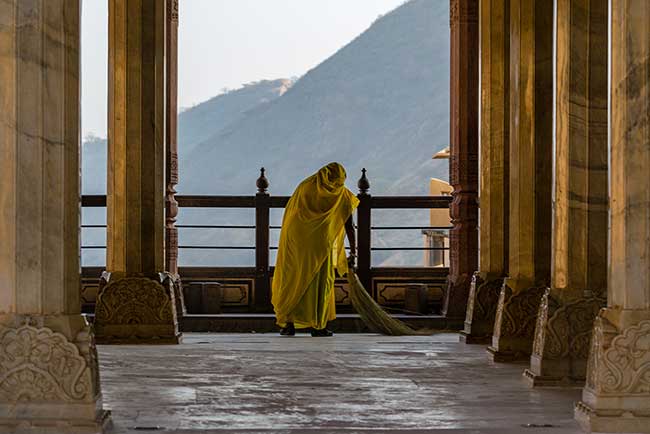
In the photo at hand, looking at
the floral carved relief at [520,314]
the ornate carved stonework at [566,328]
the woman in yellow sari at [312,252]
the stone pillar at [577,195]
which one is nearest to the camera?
the stone pillar at [577,195]

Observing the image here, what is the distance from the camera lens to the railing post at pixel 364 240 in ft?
43.0

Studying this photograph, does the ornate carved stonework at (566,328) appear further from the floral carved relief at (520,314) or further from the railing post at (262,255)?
the railing post at (262,255)

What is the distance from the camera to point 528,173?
7504mm

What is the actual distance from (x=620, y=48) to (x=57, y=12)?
2.49 m

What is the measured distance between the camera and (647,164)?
4.93 metres

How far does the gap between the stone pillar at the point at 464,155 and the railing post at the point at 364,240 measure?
1.09m

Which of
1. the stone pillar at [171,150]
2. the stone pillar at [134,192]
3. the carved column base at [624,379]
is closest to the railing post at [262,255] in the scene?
the stone pillar at [171,150]

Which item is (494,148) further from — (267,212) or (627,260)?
(267,212)

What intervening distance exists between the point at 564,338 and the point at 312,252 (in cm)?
507

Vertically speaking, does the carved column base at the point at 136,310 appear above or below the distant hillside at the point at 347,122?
below

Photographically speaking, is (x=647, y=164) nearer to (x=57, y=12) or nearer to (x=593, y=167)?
(x=593, y=167)

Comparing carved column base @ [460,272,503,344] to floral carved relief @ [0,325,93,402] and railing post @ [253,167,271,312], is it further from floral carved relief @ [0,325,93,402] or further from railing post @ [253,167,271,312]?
floral carved relief @ [0,325,93,402]

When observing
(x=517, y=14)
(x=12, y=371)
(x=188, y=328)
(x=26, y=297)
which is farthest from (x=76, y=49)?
(x=188, y=328)

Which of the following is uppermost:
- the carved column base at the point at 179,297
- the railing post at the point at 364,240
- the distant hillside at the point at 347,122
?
the distant hillside at the point at 347,122
